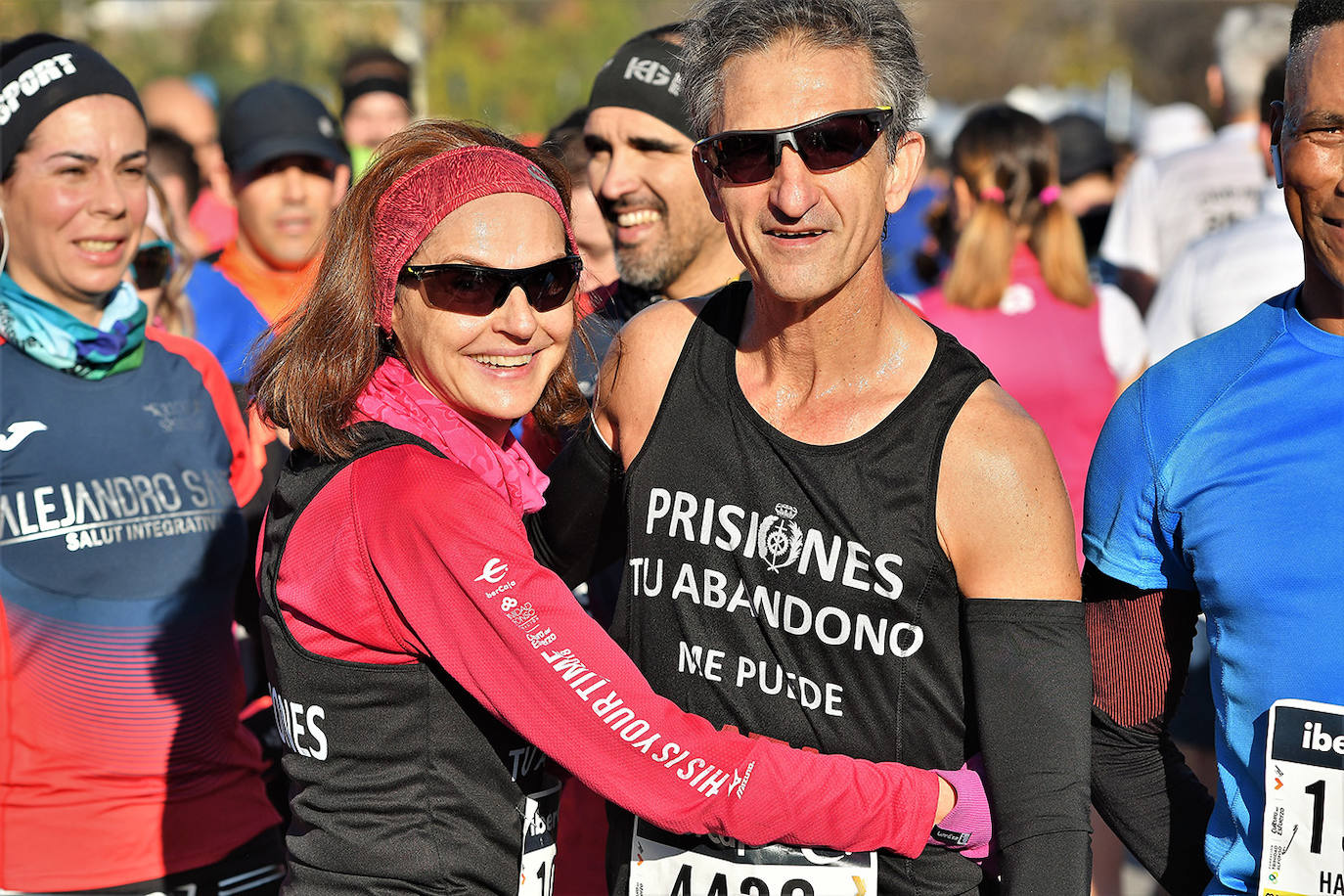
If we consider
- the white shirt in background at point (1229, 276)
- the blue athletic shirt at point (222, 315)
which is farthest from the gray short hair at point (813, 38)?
the blue athletic shirt at point (222, 315)

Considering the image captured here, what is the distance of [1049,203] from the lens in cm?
546

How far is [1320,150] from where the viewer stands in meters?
2.01

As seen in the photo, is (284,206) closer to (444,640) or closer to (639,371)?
(639,371)

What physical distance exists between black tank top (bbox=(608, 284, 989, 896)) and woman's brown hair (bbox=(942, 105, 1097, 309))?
286 cm

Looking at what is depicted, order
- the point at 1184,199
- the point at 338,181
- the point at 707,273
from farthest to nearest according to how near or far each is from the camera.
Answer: the point at 1184,199 → the point at 338,181 → the point at 707,273

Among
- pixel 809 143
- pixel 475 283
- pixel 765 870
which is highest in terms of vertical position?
pixel 809 143

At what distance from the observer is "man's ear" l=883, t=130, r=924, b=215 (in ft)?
8.21

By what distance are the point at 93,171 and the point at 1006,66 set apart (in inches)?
1849

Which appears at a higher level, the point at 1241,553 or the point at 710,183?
the point at 710,183

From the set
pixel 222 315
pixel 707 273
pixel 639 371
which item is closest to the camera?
pixel 639 371

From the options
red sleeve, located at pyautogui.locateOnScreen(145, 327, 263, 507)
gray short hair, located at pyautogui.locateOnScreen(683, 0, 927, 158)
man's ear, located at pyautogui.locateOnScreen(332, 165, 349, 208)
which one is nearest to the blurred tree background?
man's ear, located at pyautogui.locateOnScreen(332, 165, 349, 208)

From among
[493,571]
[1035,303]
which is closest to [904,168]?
[493,571]

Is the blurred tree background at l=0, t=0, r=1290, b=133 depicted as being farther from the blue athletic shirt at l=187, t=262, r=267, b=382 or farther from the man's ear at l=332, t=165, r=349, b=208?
the blue athletic shirt at l=187, t=262, r=267, b=382

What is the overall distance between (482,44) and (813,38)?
3071 cm
